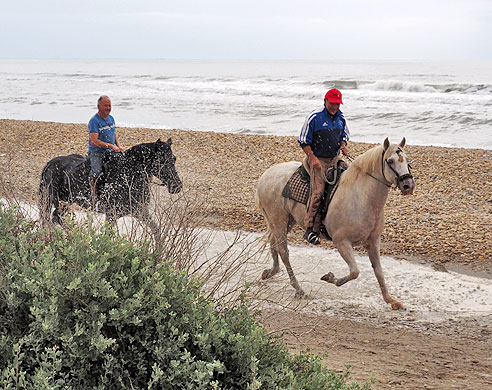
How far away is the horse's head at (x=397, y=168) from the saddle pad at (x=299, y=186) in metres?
1.12

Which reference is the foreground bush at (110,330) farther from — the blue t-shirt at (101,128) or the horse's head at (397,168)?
the blue t-shirt at (101,128)

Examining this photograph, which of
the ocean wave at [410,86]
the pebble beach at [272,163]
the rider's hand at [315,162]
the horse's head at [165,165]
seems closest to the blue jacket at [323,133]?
the rider's hand at [315,162]

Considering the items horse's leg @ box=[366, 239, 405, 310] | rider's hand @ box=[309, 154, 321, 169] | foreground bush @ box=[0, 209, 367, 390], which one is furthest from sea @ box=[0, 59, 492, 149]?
foreground bush @ box=[0, 209, 367, 390]

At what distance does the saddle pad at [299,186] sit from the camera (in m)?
7.70

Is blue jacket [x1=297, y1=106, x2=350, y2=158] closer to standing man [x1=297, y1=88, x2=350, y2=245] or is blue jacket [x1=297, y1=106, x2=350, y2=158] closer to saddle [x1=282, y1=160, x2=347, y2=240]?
standing man [x1=297, y1=88, x2=350, y2=245]

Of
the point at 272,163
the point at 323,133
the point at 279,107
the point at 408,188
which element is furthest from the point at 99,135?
the point at 279,107

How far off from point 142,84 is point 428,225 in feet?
158

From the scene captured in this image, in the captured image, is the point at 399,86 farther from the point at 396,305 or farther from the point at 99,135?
the point at 396,305

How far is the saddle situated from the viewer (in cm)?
759

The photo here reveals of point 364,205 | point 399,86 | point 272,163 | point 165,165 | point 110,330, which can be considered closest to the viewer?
point 110,330

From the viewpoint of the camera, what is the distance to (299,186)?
776 centimetres

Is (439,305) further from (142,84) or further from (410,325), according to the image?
(142,84)

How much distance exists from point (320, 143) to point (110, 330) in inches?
195

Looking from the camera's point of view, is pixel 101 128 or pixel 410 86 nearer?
pixel 101 128
